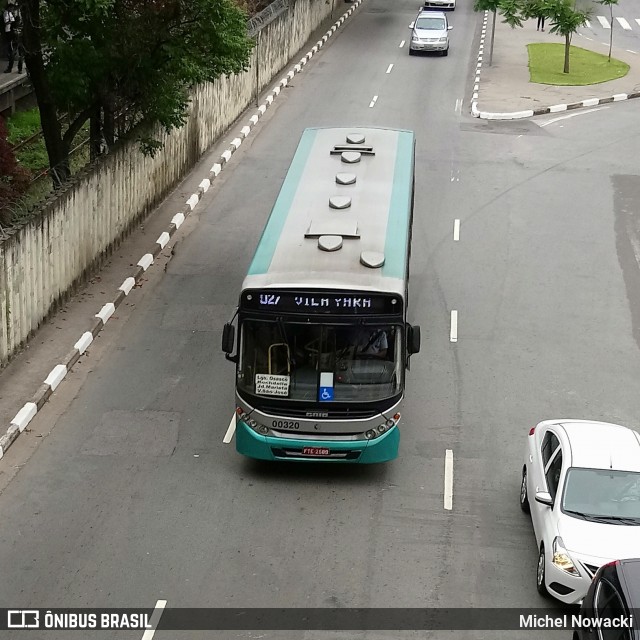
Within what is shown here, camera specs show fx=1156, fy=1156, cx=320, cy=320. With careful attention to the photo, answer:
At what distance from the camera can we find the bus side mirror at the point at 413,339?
14008 mm

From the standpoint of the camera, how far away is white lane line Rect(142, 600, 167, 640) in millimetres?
11156

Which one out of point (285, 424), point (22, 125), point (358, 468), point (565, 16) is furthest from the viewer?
point (565, 16)

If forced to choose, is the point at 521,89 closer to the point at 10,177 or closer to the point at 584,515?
the point at 10,177

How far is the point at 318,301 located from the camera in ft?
44.6

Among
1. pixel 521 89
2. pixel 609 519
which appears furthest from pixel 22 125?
pixel 609 519

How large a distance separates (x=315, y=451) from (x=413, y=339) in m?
1.82

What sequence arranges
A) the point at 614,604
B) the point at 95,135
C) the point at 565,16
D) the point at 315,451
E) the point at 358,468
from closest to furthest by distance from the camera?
the point at 614,604 < the point at 315,451 < the point at 358,468 < the point at 95,135 < the point at 565,16

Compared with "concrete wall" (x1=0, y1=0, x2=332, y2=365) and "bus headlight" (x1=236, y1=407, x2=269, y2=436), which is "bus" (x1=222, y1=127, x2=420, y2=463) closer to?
"bus headlight" (x1=236, y1=407, x2=269, y2=436)

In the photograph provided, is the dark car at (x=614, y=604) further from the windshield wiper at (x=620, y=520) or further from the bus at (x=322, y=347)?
the bus at (x=322, y=347)

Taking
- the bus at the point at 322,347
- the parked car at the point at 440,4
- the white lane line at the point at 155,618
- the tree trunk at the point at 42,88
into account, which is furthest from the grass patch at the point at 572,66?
the white lane line at the point at 155,618

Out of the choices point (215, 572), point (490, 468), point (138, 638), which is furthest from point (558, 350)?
point (138, 638)

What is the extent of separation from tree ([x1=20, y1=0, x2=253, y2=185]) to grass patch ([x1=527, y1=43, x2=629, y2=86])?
20.2m

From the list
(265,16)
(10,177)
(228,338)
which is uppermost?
(228,338)

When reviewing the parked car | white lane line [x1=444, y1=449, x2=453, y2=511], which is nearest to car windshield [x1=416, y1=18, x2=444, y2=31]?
the parked car
